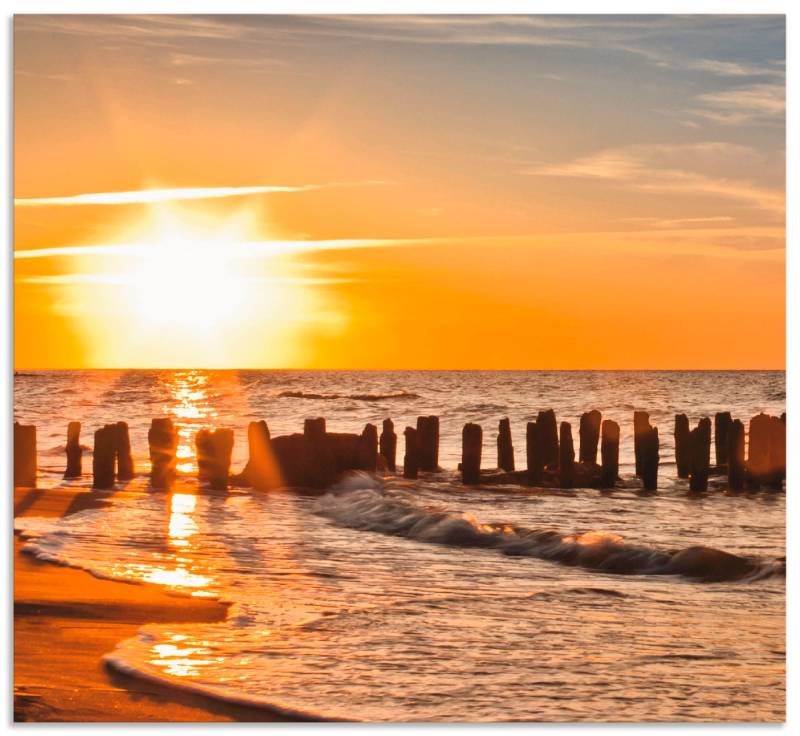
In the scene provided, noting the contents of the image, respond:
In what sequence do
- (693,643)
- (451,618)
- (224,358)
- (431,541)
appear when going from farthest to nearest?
1. (431,541)
2. (224,358)
3. (451,618)
4. (693,643)

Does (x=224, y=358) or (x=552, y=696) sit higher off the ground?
(x=224, y=358)

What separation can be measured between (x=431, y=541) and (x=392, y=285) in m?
3.49

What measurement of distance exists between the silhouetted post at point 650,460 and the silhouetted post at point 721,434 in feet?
4.58

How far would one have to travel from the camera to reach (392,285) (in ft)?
27.8

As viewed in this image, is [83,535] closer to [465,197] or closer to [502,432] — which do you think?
[465,197]

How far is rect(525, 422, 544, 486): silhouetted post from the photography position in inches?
647

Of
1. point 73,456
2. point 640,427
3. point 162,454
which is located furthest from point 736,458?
point 73,456

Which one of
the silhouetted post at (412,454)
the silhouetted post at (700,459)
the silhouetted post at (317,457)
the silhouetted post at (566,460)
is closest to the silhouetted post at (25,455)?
the silhouetted post at (317,457)

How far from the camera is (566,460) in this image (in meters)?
16.4

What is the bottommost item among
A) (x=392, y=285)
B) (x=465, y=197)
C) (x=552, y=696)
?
(x=552, y=696)

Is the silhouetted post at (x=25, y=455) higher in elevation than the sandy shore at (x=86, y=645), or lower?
higher

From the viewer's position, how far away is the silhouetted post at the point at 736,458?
14688 millimetres

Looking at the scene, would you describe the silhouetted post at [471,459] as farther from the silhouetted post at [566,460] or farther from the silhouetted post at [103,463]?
the silhouetted post at [103,463]

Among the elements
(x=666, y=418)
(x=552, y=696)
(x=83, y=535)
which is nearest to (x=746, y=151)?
(x=552, y=696)
